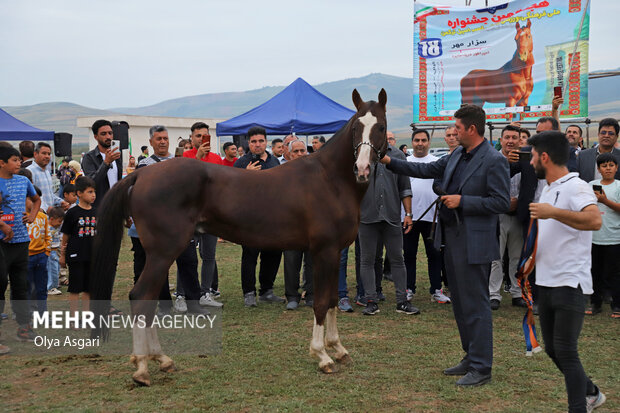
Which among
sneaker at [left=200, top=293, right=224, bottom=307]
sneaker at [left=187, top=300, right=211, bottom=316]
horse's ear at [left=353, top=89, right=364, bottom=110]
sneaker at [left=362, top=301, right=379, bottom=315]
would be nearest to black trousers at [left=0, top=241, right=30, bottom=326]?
sneaker at [left=187, top=300, right=211, bottom=316]

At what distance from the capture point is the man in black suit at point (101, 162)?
20.3 ft

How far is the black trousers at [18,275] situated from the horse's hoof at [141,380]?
78.5 inches

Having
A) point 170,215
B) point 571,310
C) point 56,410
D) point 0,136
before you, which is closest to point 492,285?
point 571,310

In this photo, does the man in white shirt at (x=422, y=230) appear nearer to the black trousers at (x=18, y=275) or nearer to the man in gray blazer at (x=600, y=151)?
the man in gray blazer at (x=600, y=151)

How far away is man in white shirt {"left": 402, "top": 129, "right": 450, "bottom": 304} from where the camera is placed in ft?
24.6

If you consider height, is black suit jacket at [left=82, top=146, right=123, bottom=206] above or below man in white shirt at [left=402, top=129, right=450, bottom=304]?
above

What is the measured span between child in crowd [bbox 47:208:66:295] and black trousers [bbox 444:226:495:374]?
593cm

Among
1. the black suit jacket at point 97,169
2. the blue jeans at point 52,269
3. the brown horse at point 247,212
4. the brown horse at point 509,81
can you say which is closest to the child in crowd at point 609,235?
the brown horse at point 247,212

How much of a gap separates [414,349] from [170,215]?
9.54ft

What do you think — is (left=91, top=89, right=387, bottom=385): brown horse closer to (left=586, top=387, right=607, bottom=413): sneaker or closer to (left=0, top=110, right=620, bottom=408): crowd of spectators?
(left=0, top=110, right=620, bottom=408): crowd of spectators

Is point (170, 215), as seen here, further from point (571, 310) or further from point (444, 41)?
point (444, 41)

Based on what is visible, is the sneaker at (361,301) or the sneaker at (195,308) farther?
the sneaker at (361,301)

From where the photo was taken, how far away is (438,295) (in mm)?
7629

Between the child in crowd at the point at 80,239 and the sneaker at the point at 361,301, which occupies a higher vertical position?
the child in crowd at the point at 80,239
